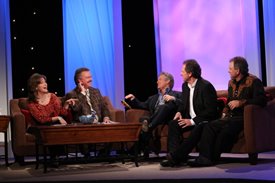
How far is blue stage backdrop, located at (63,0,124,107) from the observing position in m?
8.17

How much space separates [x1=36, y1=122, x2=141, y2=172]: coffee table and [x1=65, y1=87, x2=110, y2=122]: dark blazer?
938mm

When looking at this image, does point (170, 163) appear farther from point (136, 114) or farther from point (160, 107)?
point (136, 114)

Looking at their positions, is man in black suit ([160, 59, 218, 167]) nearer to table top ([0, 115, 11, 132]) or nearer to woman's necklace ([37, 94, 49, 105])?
woman's necklace ([37, 94, 49, 105])

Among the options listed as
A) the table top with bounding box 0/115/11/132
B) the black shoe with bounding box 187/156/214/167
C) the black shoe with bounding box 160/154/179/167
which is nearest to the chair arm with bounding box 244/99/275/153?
the black shoe with bounding box 187/156/214/167

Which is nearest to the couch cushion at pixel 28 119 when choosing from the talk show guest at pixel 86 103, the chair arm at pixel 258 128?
the talk show guest at pixel 86 103

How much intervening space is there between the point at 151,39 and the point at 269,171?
467 cm

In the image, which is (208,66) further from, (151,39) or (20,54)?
(20,54)

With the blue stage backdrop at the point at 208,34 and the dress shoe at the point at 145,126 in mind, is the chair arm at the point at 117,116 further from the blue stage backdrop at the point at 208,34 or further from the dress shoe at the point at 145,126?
the blue stage backdrop at the point at 208,34

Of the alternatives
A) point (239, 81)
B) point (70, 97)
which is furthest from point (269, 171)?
point (70, 97)

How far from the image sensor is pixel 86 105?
629 centimetres

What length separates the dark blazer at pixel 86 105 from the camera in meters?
6.25

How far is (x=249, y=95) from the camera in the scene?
5453 millimetres

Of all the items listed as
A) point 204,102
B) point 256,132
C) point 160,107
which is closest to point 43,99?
point 160,107

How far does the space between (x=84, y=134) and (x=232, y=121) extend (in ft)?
5.17
